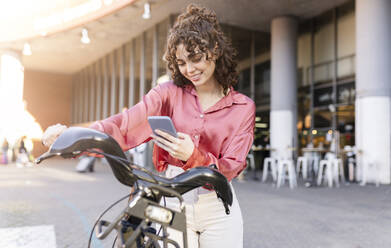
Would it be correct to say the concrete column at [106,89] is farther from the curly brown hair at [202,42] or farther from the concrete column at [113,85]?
the curly brown hair at [202,42]

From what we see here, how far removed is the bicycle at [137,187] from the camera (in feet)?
2.58

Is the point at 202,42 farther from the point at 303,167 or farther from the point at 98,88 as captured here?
the point at 98,88

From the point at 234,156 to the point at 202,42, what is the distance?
39 centimetres

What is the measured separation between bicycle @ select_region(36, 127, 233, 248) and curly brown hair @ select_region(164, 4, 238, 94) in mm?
493

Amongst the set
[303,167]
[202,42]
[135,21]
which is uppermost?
[135,21]

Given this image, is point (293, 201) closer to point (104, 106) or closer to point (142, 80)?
point (142, 80)

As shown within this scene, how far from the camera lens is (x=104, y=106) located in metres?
21.5

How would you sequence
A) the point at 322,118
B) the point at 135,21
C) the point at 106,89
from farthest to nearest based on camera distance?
the point at 106,89 → the point at 135,21 → the point at 322,118

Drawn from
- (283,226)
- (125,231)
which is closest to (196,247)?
(125,231)

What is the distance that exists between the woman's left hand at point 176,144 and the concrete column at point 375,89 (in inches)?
398

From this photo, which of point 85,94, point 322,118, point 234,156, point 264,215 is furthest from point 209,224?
point 85,94

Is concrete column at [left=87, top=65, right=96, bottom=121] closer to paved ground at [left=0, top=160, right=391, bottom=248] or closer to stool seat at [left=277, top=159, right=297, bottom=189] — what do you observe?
paved ground at [left=0, top=160, right=391, bottom=248]

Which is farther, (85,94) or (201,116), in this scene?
(85,94)

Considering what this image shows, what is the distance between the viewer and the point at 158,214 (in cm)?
79
